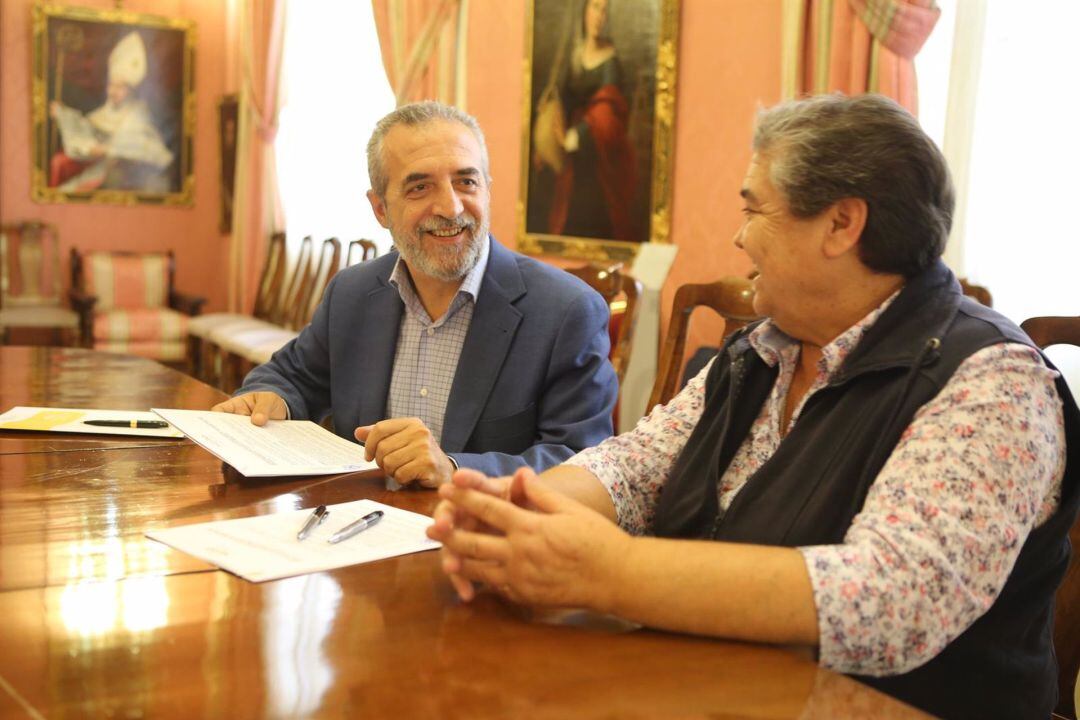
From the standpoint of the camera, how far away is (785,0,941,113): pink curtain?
348cm

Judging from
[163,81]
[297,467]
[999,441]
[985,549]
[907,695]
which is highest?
[163,81]

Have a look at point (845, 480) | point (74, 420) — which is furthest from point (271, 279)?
point (845, 480)

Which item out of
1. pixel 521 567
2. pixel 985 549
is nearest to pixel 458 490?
pixel 521 567

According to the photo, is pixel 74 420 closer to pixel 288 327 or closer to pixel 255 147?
pixel 288 327

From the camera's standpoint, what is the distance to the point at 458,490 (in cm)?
137

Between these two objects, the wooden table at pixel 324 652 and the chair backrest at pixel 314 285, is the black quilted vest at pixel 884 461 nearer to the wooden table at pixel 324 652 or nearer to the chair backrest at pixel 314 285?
the wooden table at pixel 324 652

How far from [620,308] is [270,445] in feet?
4.16

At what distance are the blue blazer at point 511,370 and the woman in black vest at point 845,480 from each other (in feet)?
1.78

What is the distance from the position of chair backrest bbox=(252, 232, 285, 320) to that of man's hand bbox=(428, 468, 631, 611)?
7.10 m

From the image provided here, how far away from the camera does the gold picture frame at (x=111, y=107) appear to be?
8656 mm

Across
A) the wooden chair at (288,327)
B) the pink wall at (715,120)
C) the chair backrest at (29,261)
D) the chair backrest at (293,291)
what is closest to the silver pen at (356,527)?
the pink wall at (715,120)

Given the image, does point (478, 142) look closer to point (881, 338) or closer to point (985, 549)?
point (881, 338)

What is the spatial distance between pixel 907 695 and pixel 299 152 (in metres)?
7.36

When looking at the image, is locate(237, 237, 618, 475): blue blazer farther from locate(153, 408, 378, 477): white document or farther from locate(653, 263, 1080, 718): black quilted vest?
locate(653, 263, 1080, 718): black quilted vest
